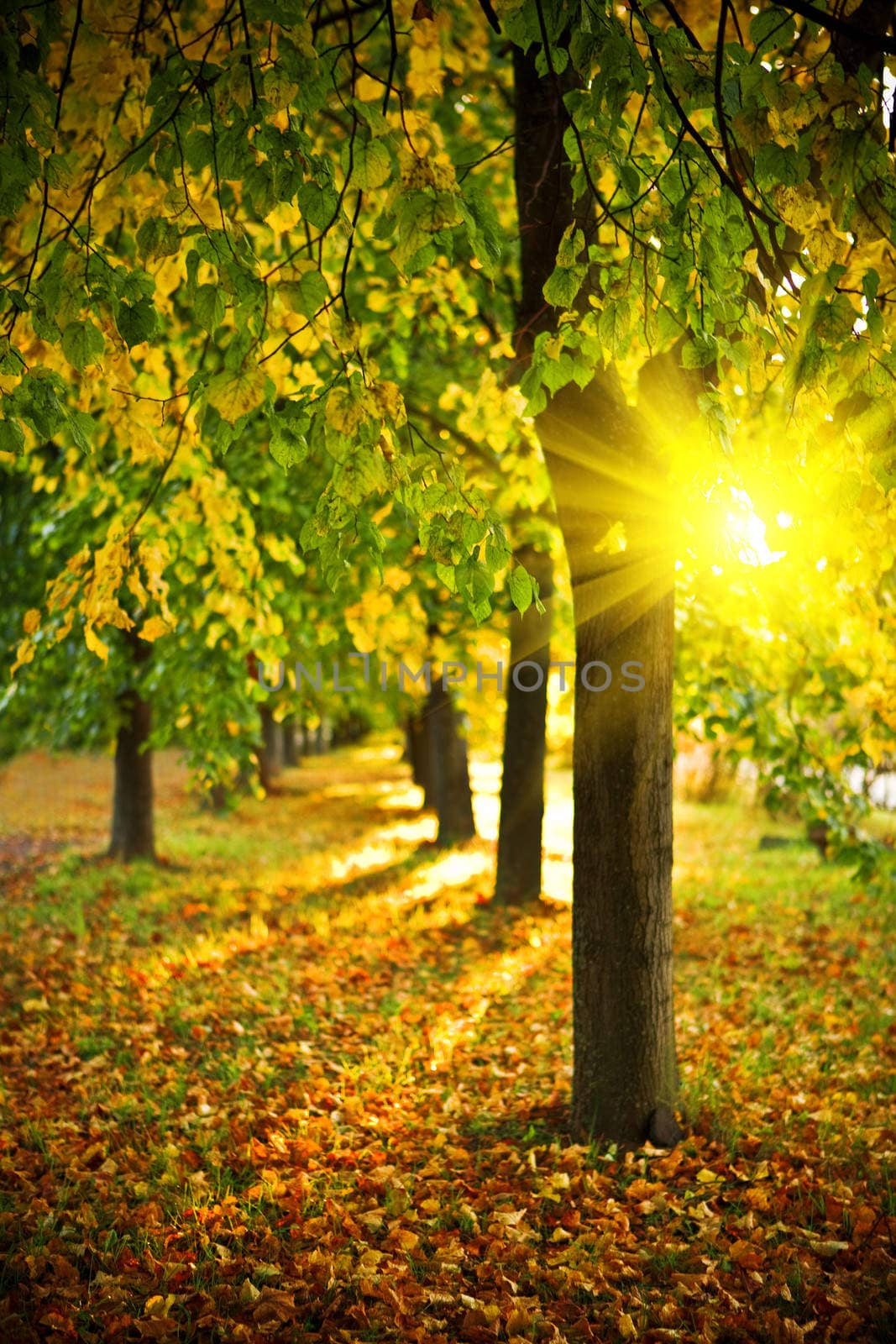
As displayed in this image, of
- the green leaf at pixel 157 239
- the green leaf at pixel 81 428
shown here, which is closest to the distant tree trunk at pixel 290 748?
the green leaf at pixel 81 428

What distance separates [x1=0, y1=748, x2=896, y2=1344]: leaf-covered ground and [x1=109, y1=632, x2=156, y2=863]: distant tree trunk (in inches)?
98.8

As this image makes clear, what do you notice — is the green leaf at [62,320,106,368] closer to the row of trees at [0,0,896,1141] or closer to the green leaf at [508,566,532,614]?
the row of trees at [0,0,896,1141]

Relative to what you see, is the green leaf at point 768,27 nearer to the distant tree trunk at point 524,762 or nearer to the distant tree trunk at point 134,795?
the distant tree trunk at point 524,762

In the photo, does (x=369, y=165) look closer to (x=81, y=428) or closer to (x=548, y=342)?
(x=548, y=342)

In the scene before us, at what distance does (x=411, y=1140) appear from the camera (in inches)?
167

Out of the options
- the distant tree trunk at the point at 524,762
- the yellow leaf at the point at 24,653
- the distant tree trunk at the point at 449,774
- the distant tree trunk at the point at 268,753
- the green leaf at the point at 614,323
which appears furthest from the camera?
the distant tree trunk at the point at 268,753

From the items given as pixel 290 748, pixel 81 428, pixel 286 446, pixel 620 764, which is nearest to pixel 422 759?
pixel 290 748

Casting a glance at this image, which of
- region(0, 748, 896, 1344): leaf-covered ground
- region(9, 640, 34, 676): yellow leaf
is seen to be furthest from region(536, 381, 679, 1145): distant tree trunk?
region(9, 640, 34, 676): yellow leaf

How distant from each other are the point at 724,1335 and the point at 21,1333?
2.39 meters

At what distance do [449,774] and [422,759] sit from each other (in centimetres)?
636

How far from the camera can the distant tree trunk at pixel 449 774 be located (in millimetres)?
12938

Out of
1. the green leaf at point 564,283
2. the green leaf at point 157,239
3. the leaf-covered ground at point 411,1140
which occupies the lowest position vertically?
the leaf-covered ground at point 411,1140

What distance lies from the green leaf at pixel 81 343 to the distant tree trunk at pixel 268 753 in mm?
17186

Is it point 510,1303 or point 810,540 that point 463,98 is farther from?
point 510,1303
